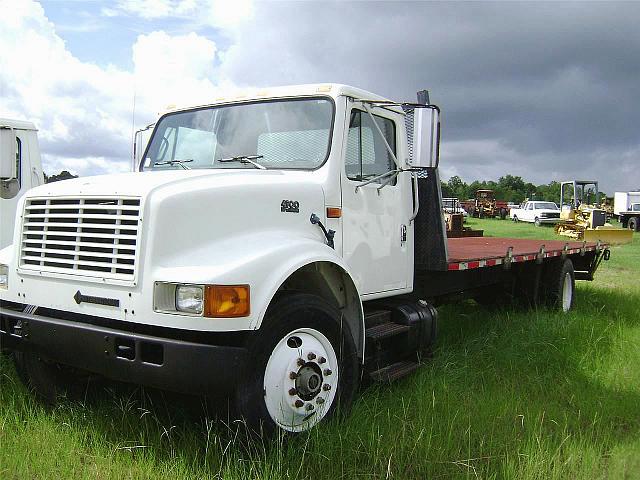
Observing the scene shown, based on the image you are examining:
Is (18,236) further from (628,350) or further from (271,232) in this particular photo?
(628,350)

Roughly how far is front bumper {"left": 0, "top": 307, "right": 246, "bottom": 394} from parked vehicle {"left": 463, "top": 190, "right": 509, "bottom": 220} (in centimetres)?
4928

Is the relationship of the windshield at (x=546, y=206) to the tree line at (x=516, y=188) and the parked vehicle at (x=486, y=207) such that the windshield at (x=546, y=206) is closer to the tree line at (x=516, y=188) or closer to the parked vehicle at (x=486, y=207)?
the parked vehicle at (x=486, y=207)

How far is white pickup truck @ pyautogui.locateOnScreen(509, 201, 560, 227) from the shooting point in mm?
39781

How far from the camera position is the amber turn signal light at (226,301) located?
3076 millimetres

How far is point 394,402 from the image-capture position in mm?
4305

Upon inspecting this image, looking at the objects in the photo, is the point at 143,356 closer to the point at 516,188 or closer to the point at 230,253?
the point at 230,253

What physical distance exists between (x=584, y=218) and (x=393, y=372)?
25.8 metres

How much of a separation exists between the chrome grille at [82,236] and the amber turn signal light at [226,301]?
0.46m

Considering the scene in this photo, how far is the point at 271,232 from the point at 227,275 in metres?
0.64

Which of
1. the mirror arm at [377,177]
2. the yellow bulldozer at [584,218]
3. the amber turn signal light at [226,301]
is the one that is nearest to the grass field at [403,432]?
the amber turn signal light at [226,301]

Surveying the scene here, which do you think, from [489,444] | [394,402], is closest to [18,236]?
[394,402]

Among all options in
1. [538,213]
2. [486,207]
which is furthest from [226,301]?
[486,207]

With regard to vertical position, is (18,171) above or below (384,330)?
above

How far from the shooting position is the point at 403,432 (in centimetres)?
369
